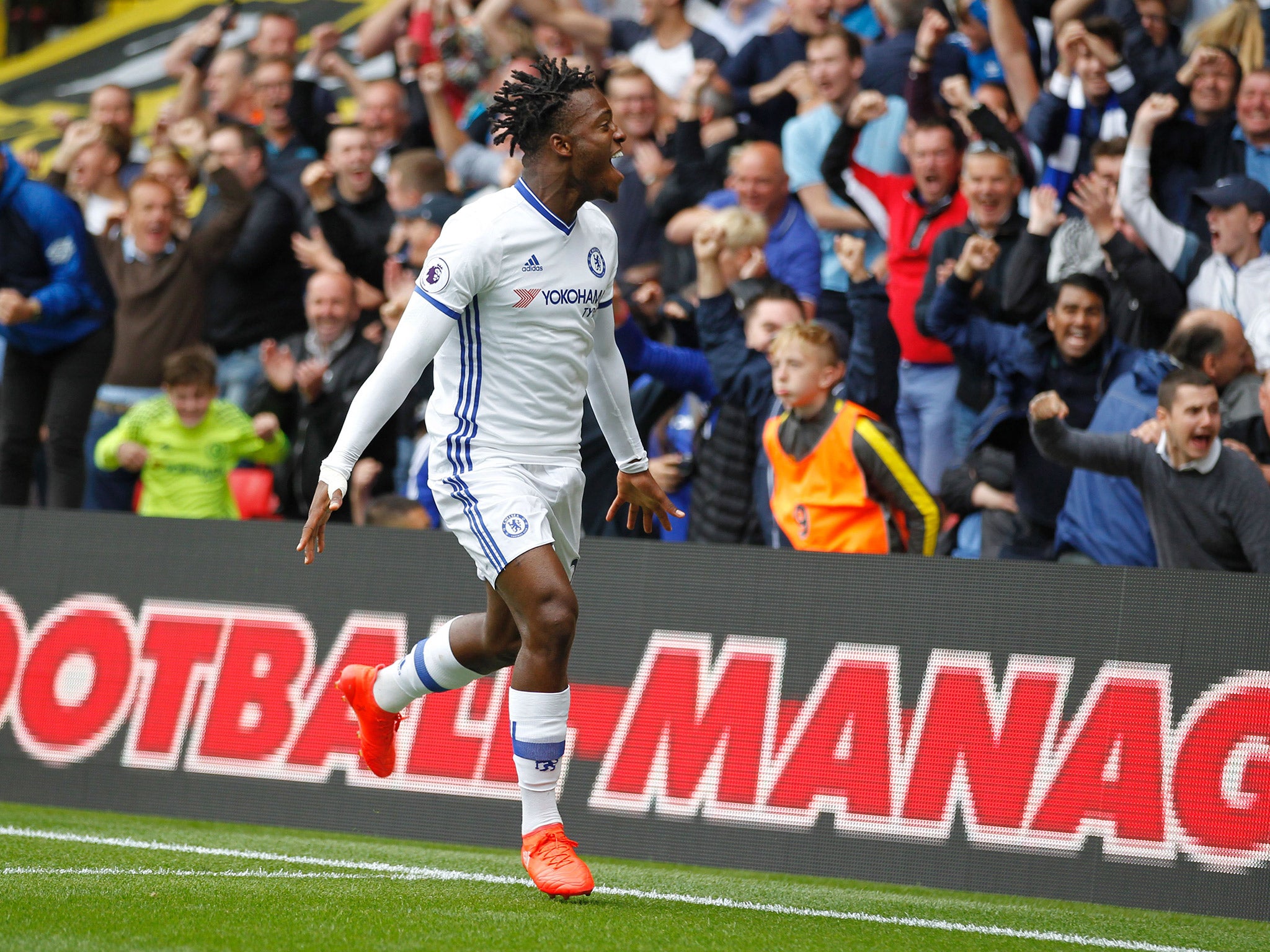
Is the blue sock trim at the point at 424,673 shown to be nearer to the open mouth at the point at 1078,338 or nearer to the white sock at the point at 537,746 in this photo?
the white sock at the point at 537,746

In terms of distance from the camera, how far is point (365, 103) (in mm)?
10766

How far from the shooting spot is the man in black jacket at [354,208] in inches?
374

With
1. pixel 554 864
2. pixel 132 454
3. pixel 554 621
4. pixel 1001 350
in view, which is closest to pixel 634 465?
pixel 554 621

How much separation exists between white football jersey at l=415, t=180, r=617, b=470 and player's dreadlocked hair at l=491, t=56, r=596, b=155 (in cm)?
15

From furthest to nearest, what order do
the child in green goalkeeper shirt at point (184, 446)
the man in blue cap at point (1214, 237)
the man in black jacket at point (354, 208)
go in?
the man in black jacket at point (354, 208) < the child in green goalkeeper shirt at point (184, 446) < the man in blue cap at point (1214, 237)

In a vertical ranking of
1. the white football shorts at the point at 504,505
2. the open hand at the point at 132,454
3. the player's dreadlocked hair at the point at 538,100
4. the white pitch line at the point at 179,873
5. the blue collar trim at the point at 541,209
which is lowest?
the open hand at the point at 132,454

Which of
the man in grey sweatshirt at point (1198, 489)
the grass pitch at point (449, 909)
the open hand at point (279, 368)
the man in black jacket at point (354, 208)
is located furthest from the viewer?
the man in black jacket at point (354, 208)

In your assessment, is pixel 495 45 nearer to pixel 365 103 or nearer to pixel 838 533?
pixel 365 103

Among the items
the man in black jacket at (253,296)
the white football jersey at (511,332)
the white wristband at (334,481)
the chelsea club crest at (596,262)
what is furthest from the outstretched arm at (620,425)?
the man in black jacket at (253,296)

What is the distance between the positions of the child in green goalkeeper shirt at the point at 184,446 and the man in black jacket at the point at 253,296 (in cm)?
110

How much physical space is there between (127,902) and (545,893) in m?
1.19

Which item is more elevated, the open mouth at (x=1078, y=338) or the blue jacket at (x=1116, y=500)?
the open mouth at (x=1078, y=338)

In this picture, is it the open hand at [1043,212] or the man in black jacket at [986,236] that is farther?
the man in black jacket at [986,236]

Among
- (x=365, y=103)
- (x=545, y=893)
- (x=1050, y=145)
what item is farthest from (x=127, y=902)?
(x=365, y=103)
